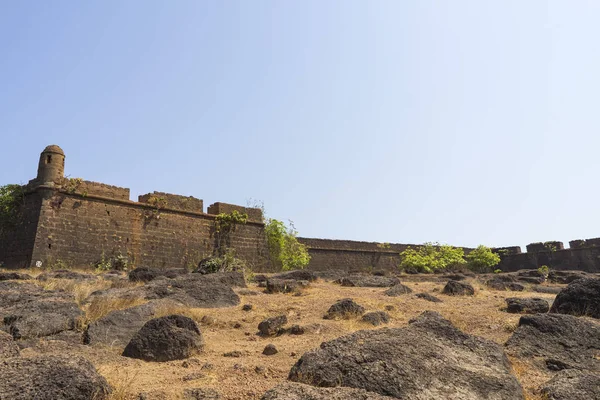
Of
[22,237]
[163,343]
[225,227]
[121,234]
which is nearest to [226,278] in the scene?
[163,343]

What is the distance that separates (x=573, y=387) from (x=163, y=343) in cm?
381

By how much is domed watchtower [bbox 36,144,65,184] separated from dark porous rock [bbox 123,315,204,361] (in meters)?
12.1

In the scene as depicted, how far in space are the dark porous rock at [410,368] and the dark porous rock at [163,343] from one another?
166 centimetres

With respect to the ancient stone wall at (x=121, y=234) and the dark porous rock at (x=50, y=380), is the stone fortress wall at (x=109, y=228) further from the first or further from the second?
the dark porous rock at (x=50, y=380)

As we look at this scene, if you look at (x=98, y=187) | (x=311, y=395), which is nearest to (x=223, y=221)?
(x=98, y=187)

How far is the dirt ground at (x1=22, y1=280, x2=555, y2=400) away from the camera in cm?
367

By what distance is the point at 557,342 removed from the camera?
16.2ft

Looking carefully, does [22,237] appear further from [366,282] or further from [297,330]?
[297,330]

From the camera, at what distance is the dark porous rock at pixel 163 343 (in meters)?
4.58

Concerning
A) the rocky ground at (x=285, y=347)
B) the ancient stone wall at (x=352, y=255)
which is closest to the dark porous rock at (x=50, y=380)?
the rocky ground at (x=285, y=347)

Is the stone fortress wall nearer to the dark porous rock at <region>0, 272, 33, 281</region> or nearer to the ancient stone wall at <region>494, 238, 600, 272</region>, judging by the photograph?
the dark porous rock at <region>0, 272, 33, 281</region>

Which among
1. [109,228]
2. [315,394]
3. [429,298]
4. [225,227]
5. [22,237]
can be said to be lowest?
[315,394]

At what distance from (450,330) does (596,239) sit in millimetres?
27153

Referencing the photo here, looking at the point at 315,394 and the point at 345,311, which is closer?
the point at 315,394
